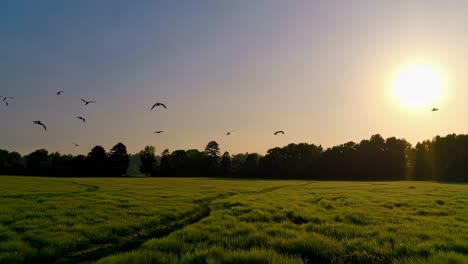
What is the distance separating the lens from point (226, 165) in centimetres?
15300

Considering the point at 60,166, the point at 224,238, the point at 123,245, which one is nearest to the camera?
the point at 224,238

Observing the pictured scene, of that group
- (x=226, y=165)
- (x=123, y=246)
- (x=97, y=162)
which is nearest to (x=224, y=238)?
(x=123, y=246)

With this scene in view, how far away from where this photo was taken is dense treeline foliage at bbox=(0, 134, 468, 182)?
5384 inches

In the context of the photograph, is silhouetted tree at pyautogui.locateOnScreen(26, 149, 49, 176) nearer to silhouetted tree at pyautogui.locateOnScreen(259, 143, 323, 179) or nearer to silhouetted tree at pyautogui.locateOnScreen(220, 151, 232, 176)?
silhouetted tree at pyautogui.locateOnScreen(220, 151, 232, 176)

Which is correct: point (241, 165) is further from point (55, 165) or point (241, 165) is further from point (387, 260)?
point (387, 260)

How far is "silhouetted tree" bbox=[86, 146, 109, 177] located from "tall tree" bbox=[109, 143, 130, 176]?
5.49ft

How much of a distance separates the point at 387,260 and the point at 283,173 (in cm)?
13633

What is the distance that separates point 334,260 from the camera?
13883 millimetres

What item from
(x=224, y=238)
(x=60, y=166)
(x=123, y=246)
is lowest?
(x=123, y=246)

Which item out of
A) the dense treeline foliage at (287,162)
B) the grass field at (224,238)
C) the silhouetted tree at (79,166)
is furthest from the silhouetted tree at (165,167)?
the grass field at (224,238)

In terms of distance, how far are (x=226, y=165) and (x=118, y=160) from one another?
36.9 m

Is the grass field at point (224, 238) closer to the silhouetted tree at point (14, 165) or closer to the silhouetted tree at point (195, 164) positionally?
the silhouetted tree at point (14, 165)

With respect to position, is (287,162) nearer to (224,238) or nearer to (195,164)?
(195,164)

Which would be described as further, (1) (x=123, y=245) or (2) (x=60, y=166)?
(2) (x=60, y=166)
